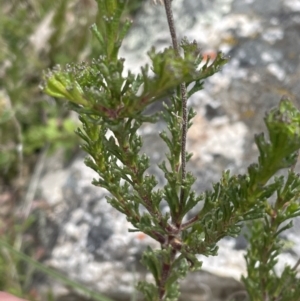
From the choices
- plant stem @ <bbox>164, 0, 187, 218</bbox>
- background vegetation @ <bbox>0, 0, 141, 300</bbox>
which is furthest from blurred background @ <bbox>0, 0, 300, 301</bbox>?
plant stem @ <bbox>164, 0, 187, 218</bbox>

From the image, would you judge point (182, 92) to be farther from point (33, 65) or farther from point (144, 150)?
point (33, 65)

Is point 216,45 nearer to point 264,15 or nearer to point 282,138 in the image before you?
point 264,15

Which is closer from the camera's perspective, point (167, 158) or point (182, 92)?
point (182, 92)

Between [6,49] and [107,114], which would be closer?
[107,114]

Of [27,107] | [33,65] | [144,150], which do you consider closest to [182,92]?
[144,150]

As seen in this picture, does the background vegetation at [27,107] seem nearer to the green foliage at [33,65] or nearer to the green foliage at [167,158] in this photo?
the green foliage at [33,65]

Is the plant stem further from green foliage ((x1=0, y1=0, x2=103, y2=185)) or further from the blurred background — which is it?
green foliage ((x1=0, y1=0, x2=103, y2=185))

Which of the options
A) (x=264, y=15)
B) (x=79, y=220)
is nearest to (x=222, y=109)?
(x=264, y=15)

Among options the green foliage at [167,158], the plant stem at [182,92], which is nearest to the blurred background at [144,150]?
the green foliage at [167,158]
